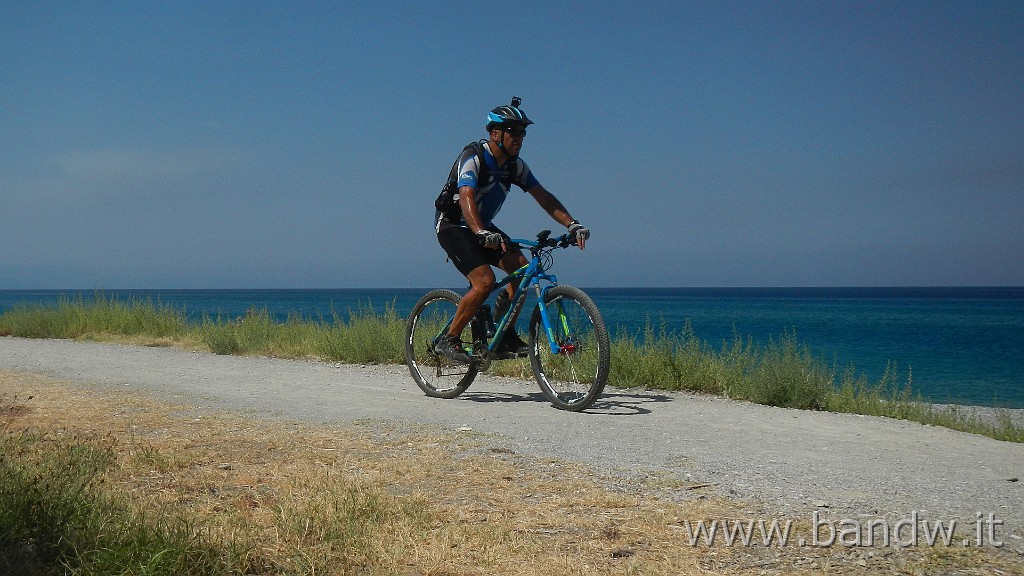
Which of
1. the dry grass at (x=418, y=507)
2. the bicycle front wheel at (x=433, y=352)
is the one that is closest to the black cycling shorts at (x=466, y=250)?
the bicycle front wheel at (x=433, y=352)

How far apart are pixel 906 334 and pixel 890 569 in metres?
50.4

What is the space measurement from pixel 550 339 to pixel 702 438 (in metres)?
1.92

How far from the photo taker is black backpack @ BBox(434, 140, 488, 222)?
8.35 metres

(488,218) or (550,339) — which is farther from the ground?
(488,218)

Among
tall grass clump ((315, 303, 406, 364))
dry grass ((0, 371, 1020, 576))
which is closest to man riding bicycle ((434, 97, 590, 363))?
dry grass ((0, 371, 1020, 576))

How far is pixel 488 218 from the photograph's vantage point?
28.5 feet

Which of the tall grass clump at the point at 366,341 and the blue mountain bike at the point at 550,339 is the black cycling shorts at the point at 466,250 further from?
the tall grass clump at the point at 366,341

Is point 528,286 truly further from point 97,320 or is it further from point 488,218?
point 97,320

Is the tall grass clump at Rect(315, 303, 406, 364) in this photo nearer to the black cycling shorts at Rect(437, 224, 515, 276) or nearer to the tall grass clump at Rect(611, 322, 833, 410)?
the tall grass clump at Rect(611, 322, 833, 410)

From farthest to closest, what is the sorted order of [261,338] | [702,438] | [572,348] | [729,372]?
[261,338] → [729,372] → [572,348] → [702,438]

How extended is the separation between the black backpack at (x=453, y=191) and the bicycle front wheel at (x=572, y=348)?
1.30 meters

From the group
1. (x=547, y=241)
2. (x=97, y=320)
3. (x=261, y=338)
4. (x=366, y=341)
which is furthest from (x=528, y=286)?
(x=97, y=320)

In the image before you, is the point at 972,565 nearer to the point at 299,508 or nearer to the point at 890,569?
the point at 890,569

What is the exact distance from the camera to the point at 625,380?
10617 mm
